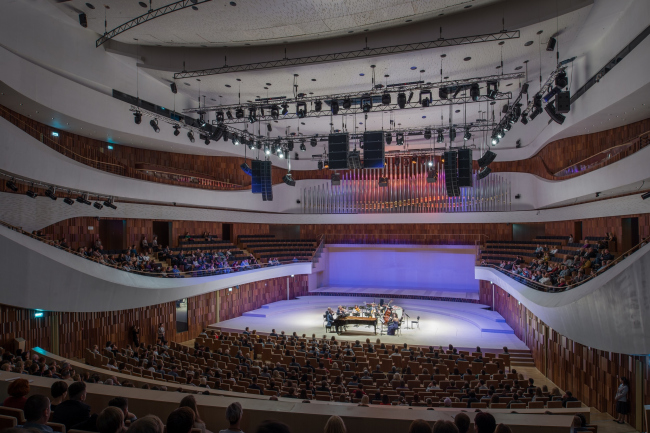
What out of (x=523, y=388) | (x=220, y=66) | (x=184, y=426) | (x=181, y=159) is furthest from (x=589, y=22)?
(x=181, y=159)

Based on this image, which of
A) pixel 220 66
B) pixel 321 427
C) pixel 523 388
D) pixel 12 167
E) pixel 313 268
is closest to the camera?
pixel 321 427

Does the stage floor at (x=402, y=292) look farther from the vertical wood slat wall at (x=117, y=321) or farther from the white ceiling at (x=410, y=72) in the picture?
the white ceiling at (x=410, y=72)

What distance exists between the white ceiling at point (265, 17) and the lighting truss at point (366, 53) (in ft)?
2.06

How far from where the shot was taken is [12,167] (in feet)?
33.3

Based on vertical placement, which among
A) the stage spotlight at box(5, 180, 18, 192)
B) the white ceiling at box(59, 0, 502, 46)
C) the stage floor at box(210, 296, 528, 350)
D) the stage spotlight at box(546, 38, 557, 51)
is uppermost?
the white ceiling at box(59, 0, 502, 46)

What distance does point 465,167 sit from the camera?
15.1 metres

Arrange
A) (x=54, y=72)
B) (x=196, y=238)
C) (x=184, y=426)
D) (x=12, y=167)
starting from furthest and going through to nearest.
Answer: (x=196, y=238) → (x=54, y=72) → (x=12, y=167) → (x=184, y=426)

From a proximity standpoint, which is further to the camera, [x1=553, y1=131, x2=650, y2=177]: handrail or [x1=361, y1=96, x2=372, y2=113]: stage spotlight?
[x1=361, y1=96, x2=372, y2=113]: stage spotlight

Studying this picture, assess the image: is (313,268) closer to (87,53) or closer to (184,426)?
(87,53)

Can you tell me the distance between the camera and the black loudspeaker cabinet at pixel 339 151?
41.3ft

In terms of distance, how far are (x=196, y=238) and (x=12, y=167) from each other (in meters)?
10.3

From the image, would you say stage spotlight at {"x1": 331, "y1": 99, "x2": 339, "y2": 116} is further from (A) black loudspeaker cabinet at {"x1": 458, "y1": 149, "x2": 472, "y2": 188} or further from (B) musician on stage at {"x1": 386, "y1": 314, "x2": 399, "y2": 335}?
(B) musician on stage at {"x1": 386, "y1": 314, "x2": 399, "y2": 335}

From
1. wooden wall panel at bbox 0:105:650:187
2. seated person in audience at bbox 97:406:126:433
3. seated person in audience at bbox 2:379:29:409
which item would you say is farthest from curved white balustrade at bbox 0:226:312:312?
seated person in audience at bbox 97:406:126:433

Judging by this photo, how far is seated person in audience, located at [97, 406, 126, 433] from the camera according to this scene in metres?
2.16
